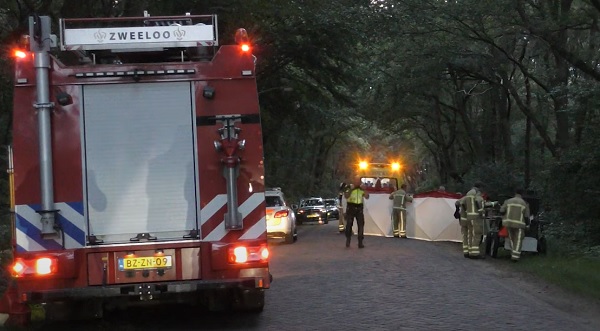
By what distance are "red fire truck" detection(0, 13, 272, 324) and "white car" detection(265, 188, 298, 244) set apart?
1400 cm

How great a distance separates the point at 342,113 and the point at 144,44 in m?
35.0

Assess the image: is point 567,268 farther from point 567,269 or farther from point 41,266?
point 41,266

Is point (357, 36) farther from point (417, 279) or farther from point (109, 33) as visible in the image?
point (109, 33)

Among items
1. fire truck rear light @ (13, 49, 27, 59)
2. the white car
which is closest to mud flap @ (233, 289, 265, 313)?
fire truck rear light @ (13, 49, 27, 59)

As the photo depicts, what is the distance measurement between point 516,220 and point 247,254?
975 centimetres

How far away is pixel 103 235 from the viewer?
914 centimetres

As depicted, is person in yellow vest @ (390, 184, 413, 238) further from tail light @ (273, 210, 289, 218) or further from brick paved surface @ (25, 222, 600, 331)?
brick paved surface @ (25, 222, 600, 331)

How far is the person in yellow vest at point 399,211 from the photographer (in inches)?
1041

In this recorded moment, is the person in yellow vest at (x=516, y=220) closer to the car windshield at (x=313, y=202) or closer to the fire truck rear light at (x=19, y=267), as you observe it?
the fire truck rear light at (x=19, y=267)

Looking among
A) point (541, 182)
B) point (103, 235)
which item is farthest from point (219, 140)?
point (541, 182)

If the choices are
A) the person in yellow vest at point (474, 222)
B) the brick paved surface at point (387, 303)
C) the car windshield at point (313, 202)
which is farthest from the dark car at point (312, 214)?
the brick paved surface at point (387, 303)

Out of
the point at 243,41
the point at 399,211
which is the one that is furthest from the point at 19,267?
the point at 399,211

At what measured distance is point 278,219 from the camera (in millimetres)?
23688

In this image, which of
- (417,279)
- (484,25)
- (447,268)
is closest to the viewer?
(417,279)
